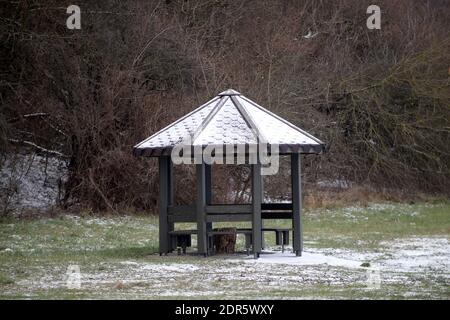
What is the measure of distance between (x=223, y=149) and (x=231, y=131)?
618mm

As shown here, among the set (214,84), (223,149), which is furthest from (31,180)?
(223,149)

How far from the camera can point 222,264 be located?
16016mm

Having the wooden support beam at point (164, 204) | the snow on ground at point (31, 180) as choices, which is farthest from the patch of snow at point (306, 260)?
the snow on ground at point (31, 180)

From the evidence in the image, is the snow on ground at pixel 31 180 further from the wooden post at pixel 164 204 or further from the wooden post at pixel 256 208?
the wooden post at pixel 256 208

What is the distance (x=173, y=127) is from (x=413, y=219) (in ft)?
35.1

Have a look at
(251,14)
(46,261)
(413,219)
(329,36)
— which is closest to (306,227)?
(413,219)

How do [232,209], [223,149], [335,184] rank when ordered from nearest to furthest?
1. [223,149]
2. [232,209]
3. [335,184]

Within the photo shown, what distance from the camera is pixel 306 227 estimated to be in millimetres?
24391

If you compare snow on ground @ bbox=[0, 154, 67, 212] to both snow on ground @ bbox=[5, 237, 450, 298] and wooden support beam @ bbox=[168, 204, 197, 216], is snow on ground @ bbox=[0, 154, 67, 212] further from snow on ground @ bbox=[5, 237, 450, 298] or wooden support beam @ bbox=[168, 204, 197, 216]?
snow on ground @ bbox=[5, 237, 450, 298]

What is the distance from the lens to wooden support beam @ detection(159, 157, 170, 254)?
17797mm

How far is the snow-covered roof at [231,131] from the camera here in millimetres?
16969

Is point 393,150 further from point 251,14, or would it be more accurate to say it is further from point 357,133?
point 251,14

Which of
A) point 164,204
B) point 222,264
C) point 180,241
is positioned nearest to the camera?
point 222,264

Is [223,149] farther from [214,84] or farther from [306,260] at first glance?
[214,84]
